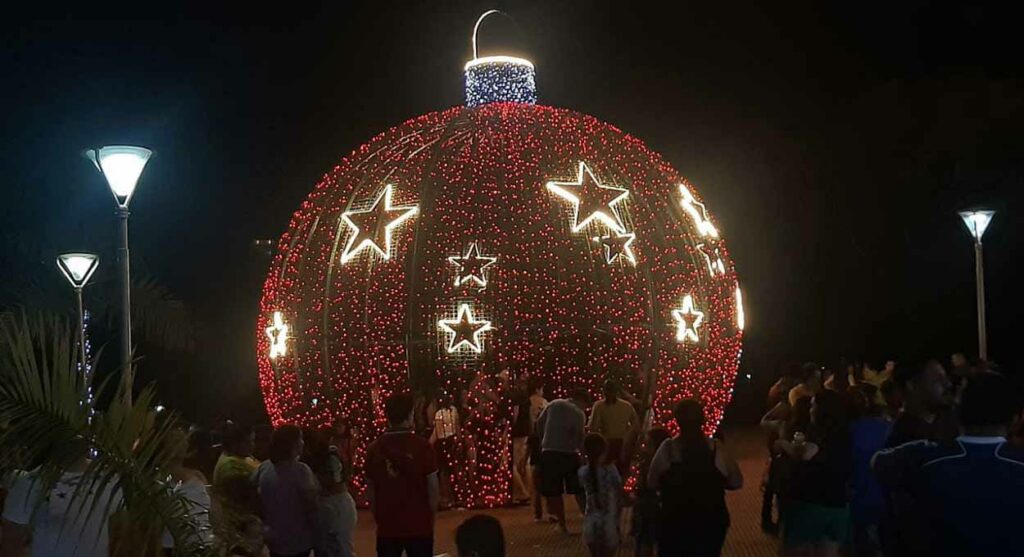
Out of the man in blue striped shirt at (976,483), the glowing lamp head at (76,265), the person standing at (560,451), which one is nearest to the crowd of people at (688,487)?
the man in blue striped shirt at (976,483)

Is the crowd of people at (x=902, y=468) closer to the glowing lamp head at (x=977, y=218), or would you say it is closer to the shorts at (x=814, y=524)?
the shorts at (x=814, y=524)

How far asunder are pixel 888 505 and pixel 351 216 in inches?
336

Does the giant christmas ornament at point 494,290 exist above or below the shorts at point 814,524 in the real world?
above

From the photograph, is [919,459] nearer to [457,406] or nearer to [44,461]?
[44,461]

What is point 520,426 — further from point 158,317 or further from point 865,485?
point 158,317

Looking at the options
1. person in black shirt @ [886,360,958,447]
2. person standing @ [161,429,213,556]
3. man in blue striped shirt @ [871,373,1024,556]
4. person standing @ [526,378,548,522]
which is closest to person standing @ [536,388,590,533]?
person standing @ [526,378,548,522]

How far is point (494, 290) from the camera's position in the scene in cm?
1291

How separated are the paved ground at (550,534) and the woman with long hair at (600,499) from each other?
2080 mm

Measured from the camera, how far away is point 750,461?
58.5ft

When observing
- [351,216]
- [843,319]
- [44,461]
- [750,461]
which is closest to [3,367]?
[44,461]

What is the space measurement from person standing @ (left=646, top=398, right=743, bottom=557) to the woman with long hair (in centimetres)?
179

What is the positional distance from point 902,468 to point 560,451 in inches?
274

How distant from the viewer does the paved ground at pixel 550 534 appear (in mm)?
10797

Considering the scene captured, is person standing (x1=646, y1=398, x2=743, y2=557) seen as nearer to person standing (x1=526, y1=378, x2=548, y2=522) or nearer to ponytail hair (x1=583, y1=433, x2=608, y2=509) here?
ponytail hair (x1=583, y1=433, x2=608, y2=509)
